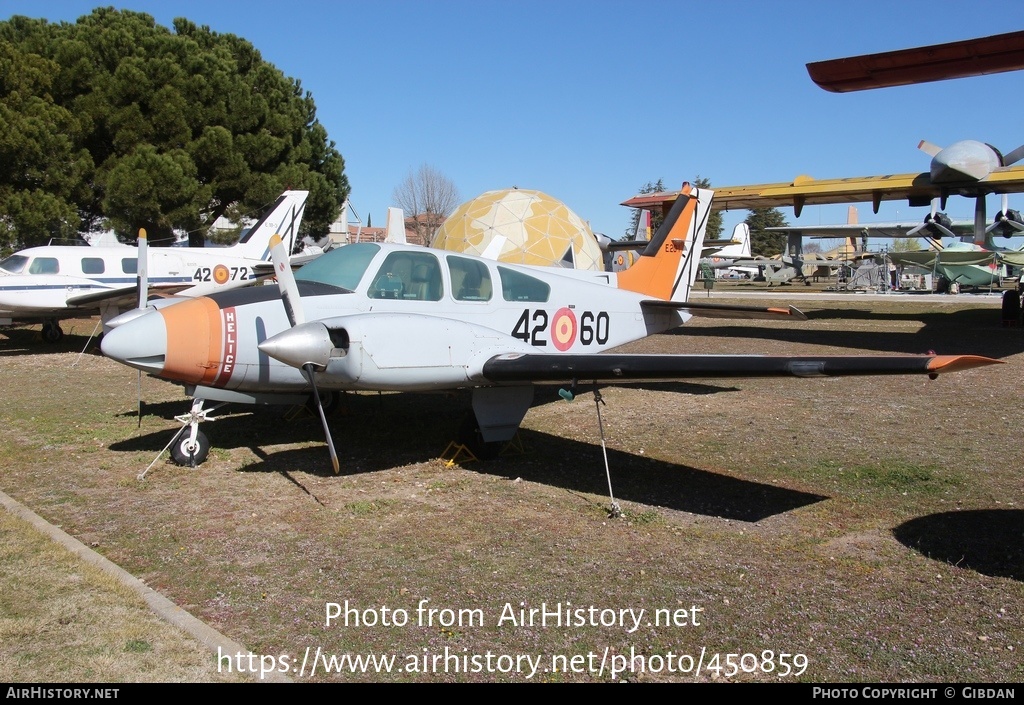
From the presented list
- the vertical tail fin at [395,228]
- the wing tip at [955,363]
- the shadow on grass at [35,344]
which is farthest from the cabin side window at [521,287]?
the shadow on grass at [35,344]

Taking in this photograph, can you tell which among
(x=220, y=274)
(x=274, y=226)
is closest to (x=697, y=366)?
(x=220, y=274)

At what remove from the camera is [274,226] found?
22172 mm

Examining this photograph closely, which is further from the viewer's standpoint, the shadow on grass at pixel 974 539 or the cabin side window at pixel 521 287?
the cabin side window at pixel 521 287

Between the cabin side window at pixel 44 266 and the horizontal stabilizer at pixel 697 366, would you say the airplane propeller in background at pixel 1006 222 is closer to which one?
the horizontal stabilizer at pixel 697 366

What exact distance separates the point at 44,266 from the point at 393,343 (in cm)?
1538

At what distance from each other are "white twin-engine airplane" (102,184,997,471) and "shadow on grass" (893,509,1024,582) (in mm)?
1485

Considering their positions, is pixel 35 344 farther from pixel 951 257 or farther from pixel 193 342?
pixel 951 257

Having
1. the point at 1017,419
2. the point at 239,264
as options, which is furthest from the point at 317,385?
the point at 239,264

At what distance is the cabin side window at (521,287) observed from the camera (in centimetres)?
870

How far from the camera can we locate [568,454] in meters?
8.64

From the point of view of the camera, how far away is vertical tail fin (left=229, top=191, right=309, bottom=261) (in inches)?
845

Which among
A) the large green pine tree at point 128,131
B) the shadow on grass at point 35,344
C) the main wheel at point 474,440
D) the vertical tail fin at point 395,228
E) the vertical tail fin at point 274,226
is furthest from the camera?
the large green pine tree at point 128,131

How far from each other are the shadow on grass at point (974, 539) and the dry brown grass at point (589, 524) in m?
0.03

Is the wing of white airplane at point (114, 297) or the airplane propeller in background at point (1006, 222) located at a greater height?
the airplane propeller in background at point (1006, 222)
